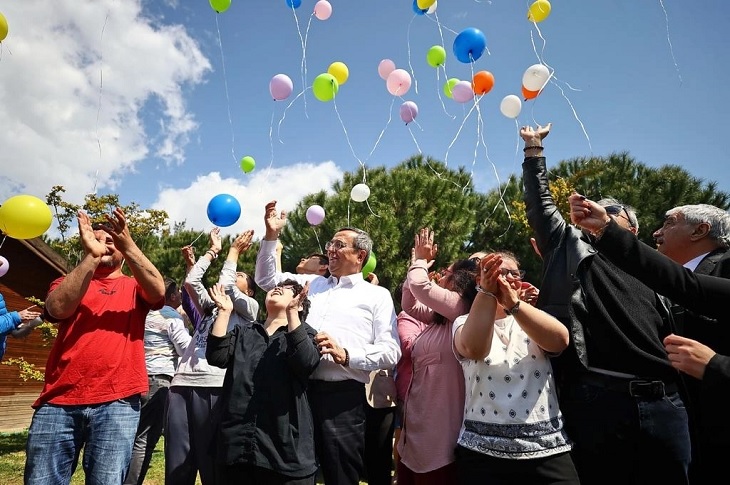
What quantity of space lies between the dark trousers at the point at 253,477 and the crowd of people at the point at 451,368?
0.01 meters

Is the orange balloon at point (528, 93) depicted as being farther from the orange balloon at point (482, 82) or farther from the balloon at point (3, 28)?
the balloon at point (3, 28)

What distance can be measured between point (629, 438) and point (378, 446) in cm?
157

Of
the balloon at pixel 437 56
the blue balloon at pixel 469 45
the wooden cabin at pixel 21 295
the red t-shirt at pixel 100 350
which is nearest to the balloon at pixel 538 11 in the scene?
the blue balloon at pixel 469 45

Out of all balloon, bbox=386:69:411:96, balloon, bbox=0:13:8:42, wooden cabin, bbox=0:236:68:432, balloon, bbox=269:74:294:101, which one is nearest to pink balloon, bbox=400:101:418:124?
balloon, bbox=386:69:411:96

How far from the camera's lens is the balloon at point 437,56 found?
5957 millimetres

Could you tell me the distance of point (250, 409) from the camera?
2.30 m

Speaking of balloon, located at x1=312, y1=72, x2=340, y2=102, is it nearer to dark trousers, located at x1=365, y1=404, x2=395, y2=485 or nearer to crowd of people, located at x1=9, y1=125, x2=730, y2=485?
crowd of people, located at x1=9, y1=125, x2=730, y2=485

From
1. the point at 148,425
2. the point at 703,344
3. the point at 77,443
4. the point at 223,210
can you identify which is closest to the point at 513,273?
the point at 703,344

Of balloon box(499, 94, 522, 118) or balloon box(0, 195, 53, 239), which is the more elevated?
balloon box(499, 94, 522, 118)

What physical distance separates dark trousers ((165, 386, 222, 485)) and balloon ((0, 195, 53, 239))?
1.42m

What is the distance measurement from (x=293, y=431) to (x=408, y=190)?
14686 mm

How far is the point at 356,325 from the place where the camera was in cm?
277

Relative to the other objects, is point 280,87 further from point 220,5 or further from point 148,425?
point 148,425

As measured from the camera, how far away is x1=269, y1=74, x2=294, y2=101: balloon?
5.29 metres
